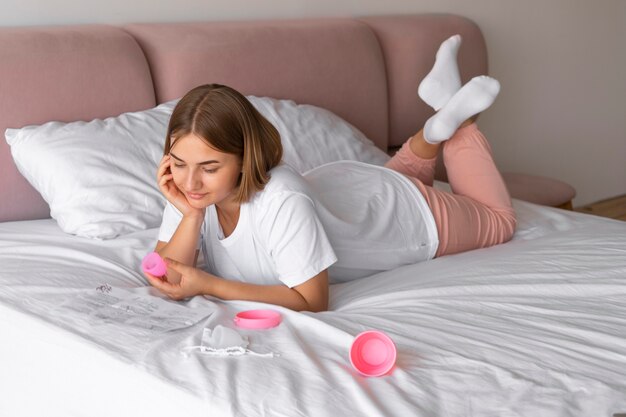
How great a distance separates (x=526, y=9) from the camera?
158 inches

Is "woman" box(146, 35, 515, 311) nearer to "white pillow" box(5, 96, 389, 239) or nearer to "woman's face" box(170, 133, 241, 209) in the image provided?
"woman's face" box(170, 133, 241, 209)

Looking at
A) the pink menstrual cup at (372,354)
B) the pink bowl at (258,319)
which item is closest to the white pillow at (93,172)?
the pink bowl at (258,319)

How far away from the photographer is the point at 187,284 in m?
1.89

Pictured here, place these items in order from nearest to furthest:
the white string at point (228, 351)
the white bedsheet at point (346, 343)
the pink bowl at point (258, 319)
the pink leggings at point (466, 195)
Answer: the white bedsheet at point (346, 343) < the white string at point (228, 351) < the pink bowl at point (258, 319) < the pink leggings at point (466, 195)

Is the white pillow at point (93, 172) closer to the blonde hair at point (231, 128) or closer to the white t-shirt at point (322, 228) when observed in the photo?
the white t-shirt at point (322, 228)

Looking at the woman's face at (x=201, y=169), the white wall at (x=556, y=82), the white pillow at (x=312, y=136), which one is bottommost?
the white wall at (x=556, y=82)

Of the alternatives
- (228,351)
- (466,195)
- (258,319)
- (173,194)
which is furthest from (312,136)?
(228,351)

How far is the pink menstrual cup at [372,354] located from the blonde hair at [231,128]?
0.49 metres

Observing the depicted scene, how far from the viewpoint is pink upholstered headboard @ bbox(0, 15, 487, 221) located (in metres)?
2.43

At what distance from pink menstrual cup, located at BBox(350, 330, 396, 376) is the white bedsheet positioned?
0.02m

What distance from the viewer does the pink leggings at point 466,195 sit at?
2.40 meters

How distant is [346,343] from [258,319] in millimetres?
183

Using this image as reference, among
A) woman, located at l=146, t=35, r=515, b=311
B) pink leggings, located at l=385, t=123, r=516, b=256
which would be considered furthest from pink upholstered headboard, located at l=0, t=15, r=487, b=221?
woman, located at l=146, t=35, r=515, b=311

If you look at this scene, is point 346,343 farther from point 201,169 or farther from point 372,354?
point 201,169
